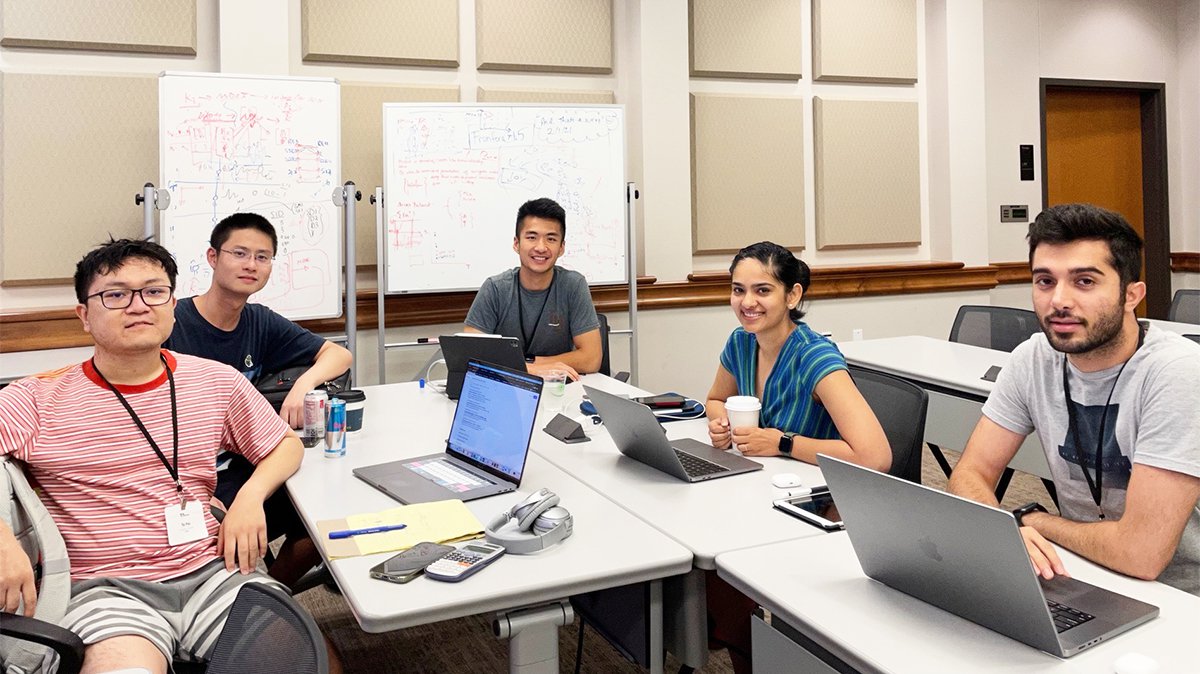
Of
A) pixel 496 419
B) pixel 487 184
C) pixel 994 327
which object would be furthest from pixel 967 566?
pixel 487 184

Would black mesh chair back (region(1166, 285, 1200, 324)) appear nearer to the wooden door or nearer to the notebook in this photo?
the wooden door

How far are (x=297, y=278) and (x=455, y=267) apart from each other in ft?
2.26

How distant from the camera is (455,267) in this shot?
4062 millimetres

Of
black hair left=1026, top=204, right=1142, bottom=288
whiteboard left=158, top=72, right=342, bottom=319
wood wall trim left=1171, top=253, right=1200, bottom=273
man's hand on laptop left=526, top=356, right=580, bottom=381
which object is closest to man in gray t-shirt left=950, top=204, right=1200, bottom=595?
black hair left=1026, top=204, right=1142, bottom=288

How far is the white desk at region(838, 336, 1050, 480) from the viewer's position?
2.73 m

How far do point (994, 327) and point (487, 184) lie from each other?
228 cm

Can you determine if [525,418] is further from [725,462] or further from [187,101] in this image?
[187,101]

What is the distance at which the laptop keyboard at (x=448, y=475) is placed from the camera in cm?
192

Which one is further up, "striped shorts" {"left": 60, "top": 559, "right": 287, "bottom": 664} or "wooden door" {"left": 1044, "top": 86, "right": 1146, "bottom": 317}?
"wooden door" {"left": 1044, "top": 86, "right": 1146, "bottom": 317}

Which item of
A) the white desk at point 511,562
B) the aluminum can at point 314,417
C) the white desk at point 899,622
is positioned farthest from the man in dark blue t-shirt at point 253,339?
Result: the white desk at point 899,622

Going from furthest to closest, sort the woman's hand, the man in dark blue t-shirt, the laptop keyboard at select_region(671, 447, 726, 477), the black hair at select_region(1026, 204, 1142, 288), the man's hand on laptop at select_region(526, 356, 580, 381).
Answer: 1. the man's hand on laptop at select_region(526, 356, 580, 381)
2. the man in dark blue t-shirt
3. the woman's hand
4. the laptop keyboard at select_region(671, 447, 726, 477)
5. the black hair at select_region(1026, 204, 1142, 288)

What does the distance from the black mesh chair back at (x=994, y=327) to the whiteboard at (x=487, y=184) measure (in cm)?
159

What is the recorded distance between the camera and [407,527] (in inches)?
65.6

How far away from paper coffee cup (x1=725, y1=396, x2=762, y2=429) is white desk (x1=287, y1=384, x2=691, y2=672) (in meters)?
0.43
